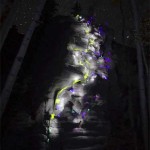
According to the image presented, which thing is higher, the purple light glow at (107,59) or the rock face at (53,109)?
the purple light glow at (107,59)

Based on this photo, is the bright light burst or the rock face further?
the bright light burst

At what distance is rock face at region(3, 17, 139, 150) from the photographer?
9.03m

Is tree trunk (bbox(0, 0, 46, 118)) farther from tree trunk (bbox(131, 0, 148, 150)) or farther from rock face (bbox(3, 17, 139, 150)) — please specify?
tree trunk (bbox(131, 0, 148, 150))

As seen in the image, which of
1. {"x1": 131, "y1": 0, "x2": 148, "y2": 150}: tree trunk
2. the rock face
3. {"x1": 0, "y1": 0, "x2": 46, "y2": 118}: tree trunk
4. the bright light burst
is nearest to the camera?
{"x1": 0, "y1": 0, "x2": 46, "y2": 118}: tree trunk

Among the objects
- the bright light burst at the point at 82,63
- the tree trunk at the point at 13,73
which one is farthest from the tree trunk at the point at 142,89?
the tree trunk at the point at 13,73

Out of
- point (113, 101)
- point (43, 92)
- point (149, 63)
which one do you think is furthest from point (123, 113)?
point (43, 92)

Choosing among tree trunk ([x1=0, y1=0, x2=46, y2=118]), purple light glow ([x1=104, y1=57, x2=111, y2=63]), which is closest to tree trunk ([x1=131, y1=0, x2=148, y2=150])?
purple light glow ([x1=104, y1=57, x2=111, y2=63])

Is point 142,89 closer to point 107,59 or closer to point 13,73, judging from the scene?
point 107,59

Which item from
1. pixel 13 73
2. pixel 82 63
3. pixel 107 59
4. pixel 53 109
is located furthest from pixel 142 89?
pixel 13 73

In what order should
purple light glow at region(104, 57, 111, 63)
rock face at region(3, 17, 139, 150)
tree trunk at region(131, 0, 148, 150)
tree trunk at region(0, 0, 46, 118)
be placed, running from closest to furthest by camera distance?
tree trunk at region(0, 0, 46, 118) < rock face at region(3, 17, 139, 150) < tree trunk at region(131, 0, 148, 150) < purple light glow at region(104, 57, 111, 63)

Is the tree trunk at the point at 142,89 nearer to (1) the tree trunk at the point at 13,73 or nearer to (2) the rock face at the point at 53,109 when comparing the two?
(2) the rock face at the point at 53,109

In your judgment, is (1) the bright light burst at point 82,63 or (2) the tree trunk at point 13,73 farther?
(1) the bright light burst at point 82,63

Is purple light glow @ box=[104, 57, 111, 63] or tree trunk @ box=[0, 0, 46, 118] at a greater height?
purple light glow @ box=[104, 57, 111, 63]

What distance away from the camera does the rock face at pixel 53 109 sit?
356 inches
